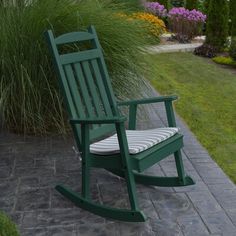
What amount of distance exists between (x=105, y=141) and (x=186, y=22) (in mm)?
8207

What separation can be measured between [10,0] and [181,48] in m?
6.04

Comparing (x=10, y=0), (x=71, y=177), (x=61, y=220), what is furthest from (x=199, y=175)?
(x=10, y=0)

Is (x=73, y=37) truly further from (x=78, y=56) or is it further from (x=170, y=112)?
(x=170, y=112)

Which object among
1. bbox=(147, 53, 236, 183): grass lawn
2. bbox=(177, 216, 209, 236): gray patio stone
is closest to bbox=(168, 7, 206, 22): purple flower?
bbox=(147, 53, 236, 183): grass lawn

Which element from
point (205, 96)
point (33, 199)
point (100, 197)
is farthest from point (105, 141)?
point (205, 96)

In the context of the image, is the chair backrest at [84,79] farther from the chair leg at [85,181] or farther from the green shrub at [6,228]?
the green shrub at [6,228]

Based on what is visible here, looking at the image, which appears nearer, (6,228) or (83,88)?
(6,228)

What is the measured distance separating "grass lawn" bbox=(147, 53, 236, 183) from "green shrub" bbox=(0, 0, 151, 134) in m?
0.45

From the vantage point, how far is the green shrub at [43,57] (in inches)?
179

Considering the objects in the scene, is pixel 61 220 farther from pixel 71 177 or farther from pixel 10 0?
pixel 10 0

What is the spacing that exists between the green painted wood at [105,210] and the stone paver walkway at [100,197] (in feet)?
0.12

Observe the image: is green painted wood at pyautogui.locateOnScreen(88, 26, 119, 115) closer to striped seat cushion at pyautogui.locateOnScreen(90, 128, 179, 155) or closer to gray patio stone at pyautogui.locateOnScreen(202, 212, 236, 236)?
striped seat cushion at pyautogui.locateOnScreen(90, 128, 179, 155)

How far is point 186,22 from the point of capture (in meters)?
11.2

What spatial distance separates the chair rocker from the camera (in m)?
3.10
